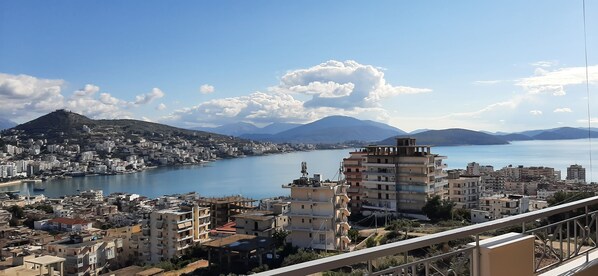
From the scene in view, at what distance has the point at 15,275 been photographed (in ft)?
33.9

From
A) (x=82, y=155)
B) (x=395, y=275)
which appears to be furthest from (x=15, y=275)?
(x=82, y=155)

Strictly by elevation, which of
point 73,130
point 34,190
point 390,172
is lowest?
point 34,190

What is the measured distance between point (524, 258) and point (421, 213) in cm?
1605

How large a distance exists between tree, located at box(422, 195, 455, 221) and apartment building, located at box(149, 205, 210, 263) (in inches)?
320

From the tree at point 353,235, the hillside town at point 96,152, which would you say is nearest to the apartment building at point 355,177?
the tree at point 353,235

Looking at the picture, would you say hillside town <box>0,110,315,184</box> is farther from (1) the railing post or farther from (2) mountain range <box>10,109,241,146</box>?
(1) the railing post

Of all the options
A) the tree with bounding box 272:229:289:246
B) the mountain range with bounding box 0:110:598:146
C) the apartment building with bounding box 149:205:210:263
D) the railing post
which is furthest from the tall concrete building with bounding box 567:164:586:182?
the railing post

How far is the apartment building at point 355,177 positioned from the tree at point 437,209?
309cm

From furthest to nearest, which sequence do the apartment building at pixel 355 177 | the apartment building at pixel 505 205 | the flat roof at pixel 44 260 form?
the apartment building at pixel 355 177, the apartment building at pixel 505 205, the flat roof at pixel 44 260

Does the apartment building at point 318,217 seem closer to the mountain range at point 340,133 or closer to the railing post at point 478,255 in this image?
the railing post at point 478,255

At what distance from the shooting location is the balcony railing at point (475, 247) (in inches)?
31.4

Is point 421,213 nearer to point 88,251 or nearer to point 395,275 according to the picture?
point 88,251

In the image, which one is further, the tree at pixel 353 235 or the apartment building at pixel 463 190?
the apartment building at pixel 463 190

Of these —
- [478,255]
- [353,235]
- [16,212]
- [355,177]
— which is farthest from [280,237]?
[16,212]
